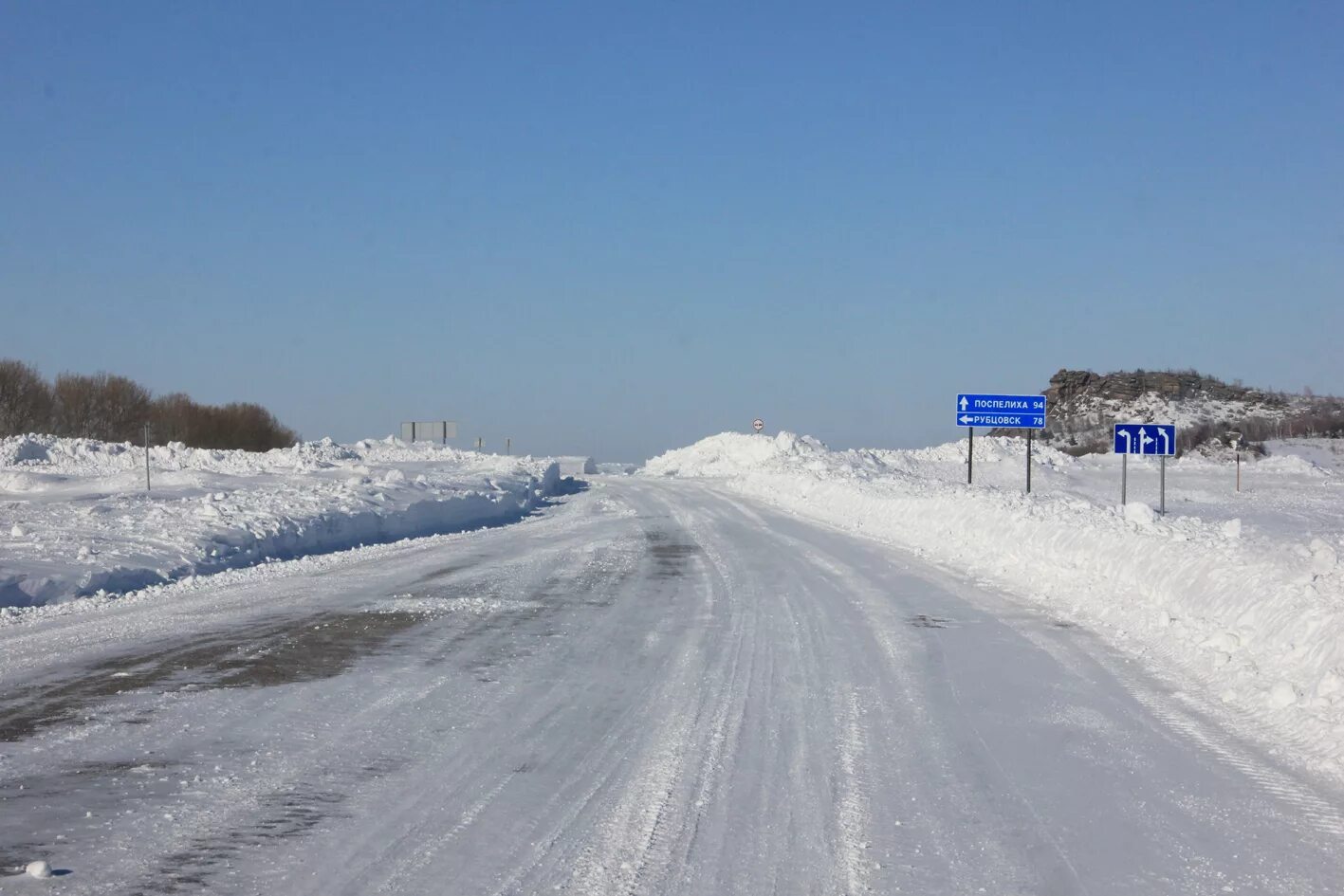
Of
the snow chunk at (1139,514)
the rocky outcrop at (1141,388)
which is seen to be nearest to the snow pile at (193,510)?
the snow chunk at (1139,514)

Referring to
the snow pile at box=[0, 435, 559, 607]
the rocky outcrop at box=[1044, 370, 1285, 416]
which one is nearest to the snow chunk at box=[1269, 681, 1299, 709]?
the snow pile at box=[0, 435, 559, 607]

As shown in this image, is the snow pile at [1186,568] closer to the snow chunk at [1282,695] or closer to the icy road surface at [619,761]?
the snow chunk at [1282,695]

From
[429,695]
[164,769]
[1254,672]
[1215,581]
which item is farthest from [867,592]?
[164,769]

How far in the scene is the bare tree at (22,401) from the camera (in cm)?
6122

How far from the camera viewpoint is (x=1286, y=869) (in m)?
5.19

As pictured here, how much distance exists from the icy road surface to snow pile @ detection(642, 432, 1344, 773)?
76cm

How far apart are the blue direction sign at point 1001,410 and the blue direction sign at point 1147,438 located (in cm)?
1280

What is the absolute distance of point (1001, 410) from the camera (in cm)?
3612

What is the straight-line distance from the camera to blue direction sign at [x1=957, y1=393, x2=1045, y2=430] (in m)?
35.9

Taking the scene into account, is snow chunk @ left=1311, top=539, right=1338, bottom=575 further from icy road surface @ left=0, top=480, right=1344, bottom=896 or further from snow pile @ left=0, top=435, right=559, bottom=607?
snow pile @ left=0, top=435, right=559, bottom=607

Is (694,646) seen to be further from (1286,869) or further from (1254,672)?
(1286,869)

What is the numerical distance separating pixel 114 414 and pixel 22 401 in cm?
598

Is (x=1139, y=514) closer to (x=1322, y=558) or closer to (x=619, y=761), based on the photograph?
(x=1322, y=558)

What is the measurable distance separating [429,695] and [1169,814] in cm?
530
